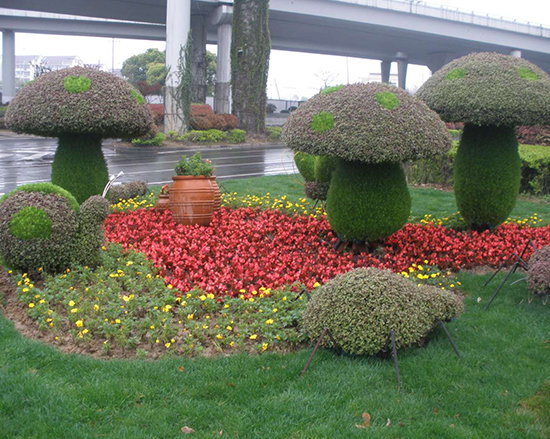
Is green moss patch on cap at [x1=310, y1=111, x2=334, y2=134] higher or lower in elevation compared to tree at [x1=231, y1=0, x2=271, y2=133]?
lower

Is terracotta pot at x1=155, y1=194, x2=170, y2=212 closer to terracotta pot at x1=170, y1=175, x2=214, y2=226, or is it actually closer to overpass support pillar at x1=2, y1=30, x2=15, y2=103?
terracotta pot at x1=170, y1=175, x2=214, y2=226

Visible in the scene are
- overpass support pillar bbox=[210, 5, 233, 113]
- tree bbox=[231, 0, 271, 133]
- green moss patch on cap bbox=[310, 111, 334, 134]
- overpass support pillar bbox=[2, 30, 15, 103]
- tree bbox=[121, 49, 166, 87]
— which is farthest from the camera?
tree bbox=[121, 49, 166, 87]

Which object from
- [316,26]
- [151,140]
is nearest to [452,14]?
[316,26]

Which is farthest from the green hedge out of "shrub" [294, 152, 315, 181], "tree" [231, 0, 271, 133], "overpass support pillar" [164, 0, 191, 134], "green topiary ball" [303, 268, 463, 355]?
"overpass support pillar" [164, 0, 191, 134]

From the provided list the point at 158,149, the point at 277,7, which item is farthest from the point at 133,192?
the point at 277,7

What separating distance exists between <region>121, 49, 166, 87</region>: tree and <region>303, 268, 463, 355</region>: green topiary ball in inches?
2731

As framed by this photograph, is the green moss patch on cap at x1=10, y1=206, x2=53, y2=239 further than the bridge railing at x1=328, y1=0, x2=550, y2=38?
No

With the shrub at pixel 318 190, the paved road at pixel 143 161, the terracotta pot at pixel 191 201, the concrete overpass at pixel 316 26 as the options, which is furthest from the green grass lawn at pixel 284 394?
the concrete overpass at pixel 316 26

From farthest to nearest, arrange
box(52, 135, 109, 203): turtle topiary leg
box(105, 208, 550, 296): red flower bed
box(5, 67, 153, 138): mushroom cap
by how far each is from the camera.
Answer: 1. box(52, 135, 109, 203): turtle topiary leg
2. box(5, 67, 153, 138): mushroom cap
3. box(105, 208, 550, 296): red flower bed

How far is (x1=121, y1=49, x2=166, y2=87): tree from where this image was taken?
69875 mm

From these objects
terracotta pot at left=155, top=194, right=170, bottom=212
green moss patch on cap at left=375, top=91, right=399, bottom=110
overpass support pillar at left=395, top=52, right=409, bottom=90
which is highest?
overpass support pillar at left=395, top=52, right=409, bottom=90

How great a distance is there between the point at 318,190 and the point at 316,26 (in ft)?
115

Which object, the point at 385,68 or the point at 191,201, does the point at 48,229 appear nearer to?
the point at 191,201

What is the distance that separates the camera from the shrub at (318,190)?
30.7 ft
